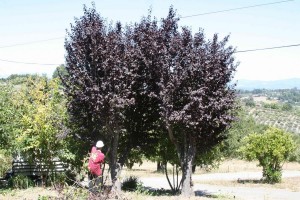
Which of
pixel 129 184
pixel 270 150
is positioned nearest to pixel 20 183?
pixel 129 184

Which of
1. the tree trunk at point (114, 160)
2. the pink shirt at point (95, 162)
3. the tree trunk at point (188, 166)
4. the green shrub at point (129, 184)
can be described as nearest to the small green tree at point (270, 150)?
the green shrub at point (129, 184)

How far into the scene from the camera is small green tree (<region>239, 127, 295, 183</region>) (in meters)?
27.3

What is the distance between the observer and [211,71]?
47.4 ft

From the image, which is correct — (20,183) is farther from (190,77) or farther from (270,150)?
(270,150)

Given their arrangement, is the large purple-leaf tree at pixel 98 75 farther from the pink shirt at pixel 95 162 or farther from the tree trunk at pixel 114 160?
the pink shirt at pixel 95 162

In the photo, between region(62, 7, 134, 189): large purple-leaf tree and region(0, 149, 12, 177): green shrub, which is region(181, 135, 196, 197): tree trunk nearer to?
region(62, 7, 134, 189): large purple-leaf tree

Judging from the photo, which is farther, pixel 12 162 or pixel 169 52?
pixel 12 162

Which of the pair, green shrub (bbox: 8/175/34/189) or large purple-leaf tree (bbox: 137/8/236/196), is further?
green shrub (bbox: 8/175/34/189)

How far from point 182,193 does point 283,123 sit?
409ft

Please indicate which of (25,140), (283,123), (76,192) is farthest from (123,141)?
(283,123)

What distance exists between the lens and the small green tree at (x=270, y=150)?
1073 inches

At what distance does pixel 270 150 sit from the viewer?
89.3ft

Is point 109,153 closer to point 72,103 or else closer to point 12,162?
point 72,103

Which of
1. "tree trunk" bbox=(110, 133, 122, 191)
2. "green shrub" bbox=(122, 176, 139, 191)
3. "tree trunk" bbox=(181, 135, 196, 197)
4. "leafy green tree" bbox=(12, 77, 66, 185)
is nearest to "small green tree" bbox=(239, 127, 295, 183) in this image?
"green shrub" bbox=(122, 176, 139, 191)
